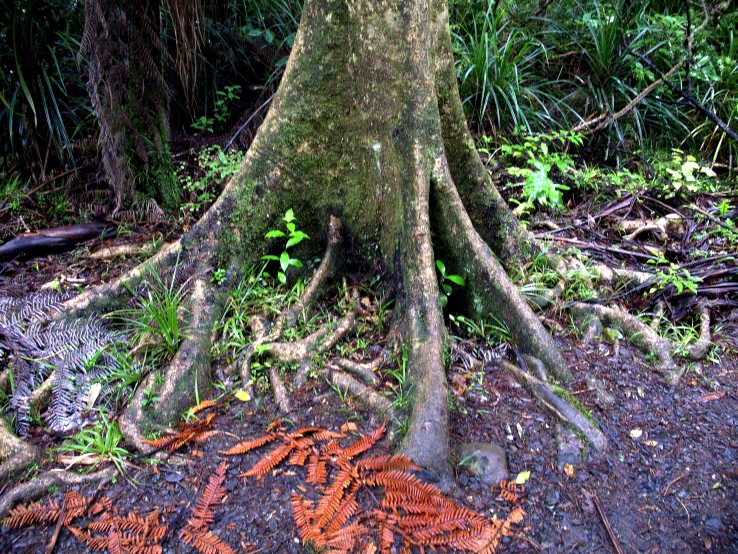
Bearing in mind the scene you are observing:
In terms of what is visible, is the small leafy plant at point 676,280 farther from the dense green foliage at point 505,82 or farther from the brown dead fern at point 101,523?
the brown dead fern at point 101,523

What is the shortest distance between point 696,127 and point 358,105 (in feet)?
15.4

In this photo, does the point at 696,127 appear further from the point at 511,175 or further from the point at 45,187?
the point at 45,187

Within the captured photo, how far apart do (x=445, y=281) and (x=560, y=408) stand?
1.09 meters

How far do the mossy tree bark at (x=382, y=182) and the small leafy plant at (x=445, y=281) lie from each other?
0.23 feet

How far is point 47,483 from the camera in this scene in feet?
7.85

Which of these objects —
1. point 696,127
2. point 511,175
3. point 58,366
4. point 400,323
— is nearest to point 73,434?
point 58,366

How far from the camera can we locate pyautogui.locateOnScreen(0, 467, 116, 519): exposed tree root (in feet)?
7.56

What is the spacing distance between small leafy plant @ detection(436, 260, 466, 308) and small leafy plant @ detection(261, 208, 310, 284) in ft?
2.96

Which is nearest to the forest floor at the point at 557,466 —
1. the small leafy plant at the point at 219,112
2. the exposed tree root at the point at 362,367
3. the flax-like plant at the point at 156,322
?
the exposed tree root at the point at 362,367

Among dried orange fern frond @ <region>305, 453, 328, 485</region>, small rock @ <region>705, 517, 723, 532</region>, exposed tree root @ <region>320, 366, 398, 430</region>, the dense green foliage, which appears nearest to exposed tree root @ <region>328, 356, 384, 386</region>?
exposed tree root @ <region>320, 366, 398, 430</region>

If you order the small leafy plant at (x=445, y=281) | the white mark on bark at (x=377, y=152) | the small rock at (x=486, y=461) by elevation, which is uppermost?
the white mark on bark at (x=377, y=152)

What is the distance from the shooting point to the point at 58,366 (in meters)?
2.87

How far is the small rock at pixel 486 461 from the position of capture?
96.9 inches

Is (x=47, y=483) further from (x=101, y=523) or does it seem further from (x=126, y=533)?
(x=126, y=533)
